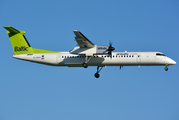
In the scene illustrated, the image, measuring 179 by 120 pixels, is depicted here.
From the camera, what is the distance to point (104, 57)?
29484 mm

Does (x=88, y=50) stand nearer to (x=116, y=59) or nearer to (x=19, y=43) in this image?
(x=116, y=59)

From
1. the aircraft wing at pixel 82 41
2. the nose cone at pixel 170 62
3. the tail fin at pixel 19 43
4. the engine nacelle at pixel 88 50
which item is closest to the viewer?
the aircraft wing at pixel 82 41

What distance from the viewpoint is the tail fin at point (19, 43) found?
30.3m

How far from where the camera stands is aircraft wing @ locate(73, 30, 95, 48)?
26928 mm

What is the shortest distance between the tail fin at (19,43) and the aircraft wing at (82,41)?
18.5 feet

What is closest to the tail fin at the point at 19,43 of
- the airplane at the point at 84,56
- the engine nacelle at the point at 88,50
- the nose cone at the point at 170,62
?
the airplane at the point at 84,56

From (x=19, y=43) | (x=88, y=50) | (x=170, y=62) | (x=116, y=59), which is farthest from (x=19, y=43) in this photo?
(x=170, y=62)

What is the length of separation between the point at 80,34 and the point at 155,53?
8190 mm

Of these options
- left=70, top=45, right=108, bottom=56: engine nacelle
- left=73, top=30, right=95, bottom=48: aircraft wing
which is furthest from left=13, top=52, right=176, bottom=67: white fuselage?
left=73, top=30, right=95, bottom=48: aircraft wing

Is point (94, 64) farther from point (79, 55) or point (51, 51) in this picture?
point (51, 51)

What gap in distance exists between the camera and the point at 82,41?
28.1 m

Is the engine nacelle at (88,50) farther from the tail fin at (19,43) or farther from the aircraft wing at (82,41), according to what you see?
the tail fin at (19,43)

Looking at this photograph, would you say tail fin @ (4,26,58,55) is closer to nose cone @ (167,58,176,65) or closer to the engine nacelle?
the engine nacelle

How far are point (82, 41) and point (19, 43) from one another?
693cm
